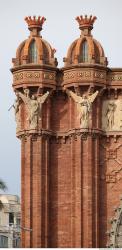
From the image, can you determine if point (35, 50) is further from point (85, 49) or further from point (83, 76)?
point (83, 76)

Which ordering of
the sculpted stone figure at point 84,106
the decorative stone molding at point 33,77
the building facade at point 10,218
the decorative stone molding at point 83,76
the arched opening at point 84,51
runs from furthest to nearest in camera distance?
the building facade at point 10,218
the arched opening at point 84,51
the decorative stone molding at point 33,77
the decorative stone molding at point 83,76
the sculpted stone figure at point 84,106

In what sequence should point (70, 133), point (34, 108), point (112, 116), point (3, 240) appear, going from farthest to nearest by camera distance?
point (3, 240)
point (112, 116)
point (70, 133)
point (34, 108)

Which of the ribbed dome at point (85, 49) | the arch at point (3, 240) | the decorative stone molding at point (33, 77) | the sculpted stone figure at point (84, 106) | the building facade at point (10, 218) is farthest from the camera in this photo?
the building facade at point (10, 218)

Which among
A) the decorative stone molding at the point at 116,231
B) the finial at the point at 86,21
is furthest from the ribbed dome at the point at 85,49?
the decorative stone molding at the point at 116,231

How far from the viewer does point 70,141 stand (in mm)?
43406

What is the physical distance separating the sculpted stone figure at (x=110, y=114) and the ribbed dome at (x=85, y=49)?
5.14 ft

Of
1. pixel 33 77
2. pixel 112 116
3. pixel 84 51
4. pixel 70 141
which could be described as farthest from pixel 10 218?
pixel 33 77

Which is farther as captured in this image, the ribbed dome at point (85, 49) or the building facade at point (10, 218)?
the building facade at point (10, 218)

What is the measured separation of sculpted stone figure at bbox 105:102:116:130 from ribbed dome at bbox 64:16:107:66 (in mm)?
1567

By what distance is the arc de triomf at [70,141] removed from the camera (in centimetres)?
4256

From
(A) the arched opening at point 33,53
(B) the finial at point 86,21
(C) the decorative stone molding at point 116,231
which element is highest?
(B) the finial at point 86,21

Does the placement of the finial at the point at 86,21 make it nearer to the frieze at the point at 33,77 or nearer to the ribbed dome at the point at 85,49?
the ribbed dome at the point at 85,49

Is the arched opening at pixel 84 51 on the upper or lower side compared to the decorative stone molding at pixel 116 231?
upper

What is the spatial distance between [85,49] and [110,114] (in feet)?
8.57
